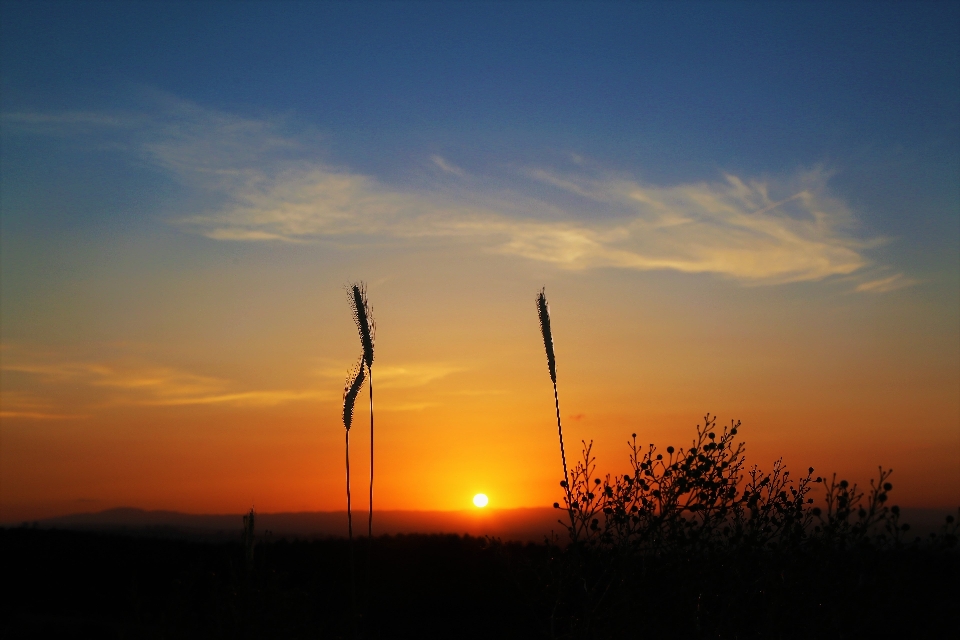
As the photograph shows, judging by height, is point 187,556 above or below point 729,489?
below

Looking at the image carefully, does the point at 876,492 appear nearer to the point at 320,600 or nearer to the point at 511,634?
the point at 511,634

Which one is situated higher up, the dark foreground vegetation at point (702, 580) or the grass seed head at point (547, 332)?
the grass seed head at point (547, 332)

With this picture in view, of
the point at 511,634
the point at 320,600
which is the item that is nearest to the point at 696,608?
the point at 511,634

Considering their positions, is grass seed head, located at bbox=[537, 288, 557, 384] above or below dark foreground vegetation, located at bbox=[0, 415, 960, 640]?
above

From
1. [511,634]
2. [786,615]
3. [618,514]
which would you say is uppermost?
[618,514]

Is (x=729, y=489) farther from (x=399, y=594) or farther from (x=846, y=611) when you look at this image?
(x=399, y=594)

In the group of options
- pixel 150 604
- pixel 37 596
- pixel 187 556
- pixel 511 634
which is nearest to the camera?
pixel 511 634

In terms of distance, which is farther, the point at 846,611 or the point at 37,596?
the point at 37,596

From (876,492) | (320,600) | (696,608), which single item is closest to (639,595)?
(696,608)

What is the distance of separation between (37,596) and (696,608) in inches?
803

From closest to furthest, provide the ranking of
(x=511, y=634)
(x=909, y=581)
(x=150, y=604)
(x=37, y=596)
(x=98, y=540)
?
(x=909, y=581)
(x=511, y=634)
(x=150, y=604)
(x=37, y=596)
(x=98, y=540)

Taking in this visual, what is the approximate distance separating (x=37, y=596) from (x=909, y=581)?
21828 millimetres

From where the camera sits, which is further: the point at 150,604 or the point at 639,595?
the point at 150,604

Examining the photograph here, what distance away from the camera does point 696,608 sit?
22.2ft
